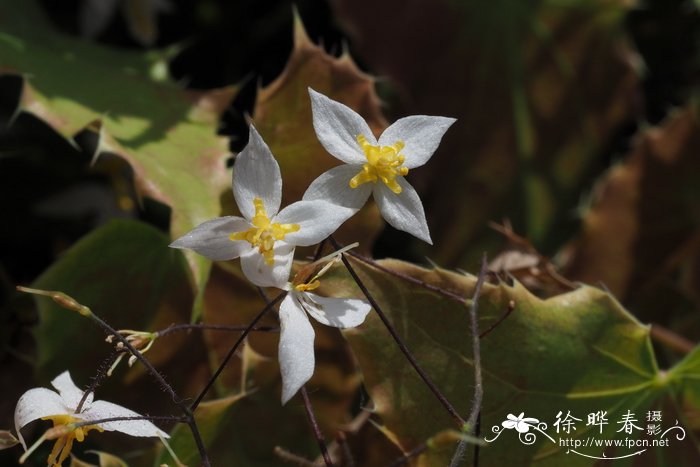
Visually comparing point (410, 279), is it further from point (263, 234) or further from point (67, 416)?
point (67, 416)

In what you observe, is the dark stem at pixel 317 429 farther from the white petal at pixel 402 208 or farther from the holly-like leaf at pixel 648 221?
the holly-like leaf at pixel 648 221

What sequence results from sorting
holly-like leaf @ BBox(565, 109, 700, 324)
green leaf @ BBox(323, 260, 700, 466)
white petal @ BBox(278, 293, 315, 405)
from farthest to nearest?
1. holly-like leaf @ BBox(565, 109, 700, 324)
2. green leaf @ BBox(323, 260, 700, 466)
3. white petal @ BBox(278, 293, 315, 405)

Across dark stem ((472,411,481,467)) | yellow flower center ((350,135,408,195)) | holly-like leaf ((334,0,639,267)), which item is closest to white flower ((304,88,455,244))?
yellow flower center ((350,135,408,195))

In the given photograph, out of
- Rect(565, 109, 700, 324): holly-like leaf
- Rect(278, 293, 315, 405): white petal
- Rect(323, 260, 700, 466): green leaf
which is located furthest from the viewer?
Rect(565, 109, 700, 324): holly-like leaf

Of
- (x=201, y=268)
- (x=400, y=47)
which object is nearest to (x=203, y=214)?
(x=201, y=268)

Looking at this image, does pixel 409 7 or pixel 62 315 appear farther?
pixel 409 7

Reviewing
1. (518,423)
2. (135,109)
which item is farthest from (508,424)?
(135,109)

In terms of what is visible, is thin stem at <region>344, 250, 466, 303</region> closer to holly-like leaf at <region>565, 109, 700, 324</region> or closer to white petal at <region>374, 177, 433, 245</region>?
white petal at <region>374, 177, 433, 245</region>

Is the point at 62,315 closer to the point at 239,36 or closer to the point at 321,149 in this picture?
the point at 321,149
